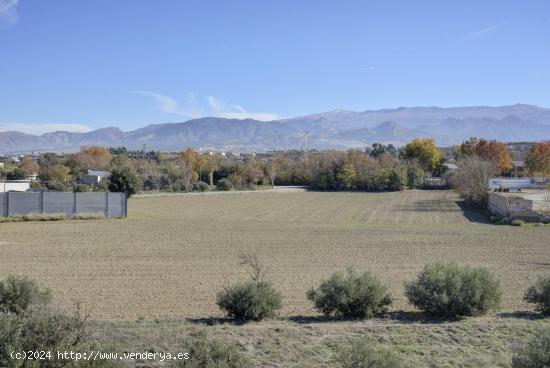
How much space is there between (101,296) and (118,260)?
7923 mm

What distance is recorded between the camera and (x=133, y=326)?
11188 mm

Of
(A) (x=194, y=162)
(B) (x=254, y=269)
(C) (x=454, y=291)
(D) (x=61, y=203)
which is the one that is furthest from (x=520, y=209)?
(A) (x=194, y=162)

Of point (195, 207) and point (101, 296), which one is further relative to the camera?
point (195, 207)

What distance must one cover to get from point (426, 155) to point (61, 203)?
87200mm

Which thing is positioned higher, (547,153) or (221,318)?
(547,153)

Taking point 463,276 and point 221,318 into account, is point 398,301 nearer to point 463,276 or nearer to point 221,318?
point 463,276

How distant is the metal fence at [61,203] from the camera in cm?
4075

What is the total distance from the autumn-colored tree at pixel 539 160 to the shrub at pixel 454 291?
100 meters

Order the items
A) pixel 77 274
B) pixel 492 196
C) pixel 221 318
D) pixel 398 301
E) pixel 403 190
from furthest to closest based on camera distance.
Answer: pixel 403 190 < pixel 492 196 < pixel 77 274 < pixel 398 301 < pixel 221 318

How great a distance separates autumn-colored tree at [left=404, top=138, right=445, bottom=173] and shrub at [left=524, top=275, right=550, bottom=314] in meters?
103

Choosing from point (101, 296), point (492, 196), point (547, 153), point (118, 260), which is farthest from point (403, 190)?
point (101, 296)

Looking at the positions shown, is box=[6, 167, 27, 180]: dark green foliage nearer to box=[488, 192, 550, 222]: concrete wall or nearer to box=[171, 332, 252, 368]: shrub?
box=[488, 192, 550, 222]: concrete wall

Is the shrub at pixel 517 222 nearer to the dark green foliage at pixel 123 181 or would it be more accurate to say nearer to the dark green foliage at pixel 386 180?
the dark green foliage at pixel 123 181

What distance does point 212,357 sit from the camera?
7.19m
